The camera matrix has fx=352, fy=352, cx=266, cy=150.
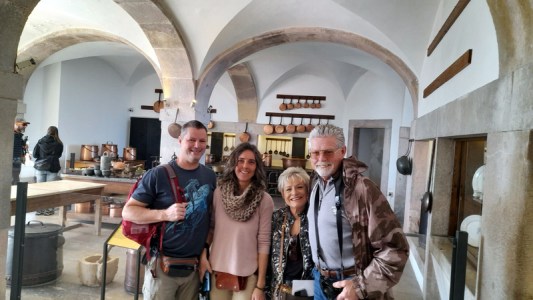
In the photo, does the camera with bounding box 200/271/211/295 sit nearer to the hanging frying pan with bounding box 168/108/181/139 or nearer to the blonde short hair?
the blonde short hair

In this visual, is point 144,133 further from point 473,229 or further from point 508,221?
point 508,221

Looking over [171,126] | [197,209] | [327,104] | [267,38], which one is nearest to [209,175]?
[197,209]

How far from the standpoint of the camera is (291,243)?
5.67 feet

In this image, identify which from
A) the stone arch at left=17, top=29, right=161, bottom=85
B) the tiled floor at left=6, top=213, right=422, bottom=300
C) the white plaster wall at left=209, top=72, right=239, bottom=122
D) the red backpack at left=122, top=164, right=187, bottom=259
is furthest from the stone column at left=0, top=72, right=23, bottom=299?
the white plaster wall at left=209, top=72, right=239, bottom=122

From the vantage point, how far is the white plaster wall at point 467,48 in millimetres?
2029

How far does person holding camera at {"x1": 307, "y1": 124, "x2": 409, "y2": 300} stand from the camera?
1.37 m

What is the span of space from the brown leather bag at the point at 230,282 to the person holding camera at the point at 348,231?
1.25ft

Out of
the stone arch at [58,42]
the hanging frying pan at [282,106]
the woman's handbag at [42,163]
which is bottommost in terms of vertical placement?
the woman's handbag at [42,163]

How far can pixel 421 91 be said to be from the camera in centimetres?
493

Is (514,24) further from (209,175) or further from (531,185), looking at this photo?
(209,175)

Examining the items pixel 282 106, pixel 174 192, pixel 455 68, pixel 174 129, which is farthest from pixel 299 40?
pixel 174 192

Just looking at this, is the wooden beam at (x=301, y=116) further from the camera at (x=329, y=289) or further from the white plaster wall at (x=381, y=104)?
the camera at (x=329, y=289)

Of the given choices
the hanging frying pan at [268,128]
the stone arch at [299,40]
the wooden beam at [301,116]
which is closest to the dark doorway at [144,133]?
the hanging frying pan at [268,128]

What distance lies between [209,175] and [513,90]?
1488 millimetres
